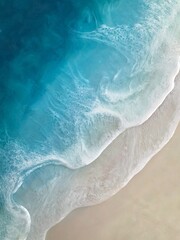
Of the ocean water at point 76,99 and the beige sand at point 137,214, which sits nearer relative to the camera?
the beige sand at point 137,214

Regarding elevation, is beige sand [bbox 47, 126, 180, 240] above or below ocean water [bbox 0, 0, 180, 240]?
below

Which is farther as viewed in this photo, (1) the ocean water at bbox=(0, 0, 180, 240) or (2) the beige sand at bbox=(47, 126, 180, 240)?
(1) the ocean water at bbox=(0, 0, 180, 240)

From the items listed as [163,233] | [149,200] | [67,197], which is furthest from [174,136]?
[67,197]

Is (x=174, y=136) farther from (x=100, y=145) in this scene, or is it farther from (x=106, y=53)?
(x=106, y=53)

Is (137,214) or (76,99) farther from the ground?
(76,99)
